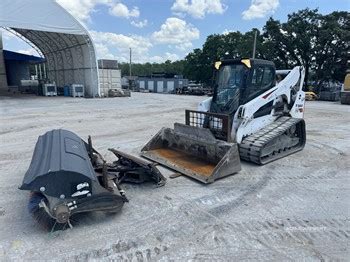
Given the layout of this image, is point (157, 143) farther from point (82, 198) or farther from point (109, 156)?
point (82, 198)

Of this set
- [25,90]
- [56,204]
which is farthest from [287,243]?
[25,90]

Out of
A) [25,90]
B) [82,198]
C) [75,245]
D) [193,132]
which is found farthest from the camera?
[25,90]

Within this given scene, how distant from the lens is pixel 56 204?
329 cm

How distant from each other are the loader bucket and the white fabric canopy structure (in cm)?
1844

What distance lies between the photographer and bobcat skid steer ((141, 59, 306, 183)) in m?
5.54

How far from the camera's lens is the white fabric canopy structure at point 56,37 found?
1973cm

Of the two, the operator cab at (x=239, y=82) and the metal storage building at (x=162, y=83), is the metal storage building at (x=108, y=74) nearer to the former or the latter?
the metal storage building at (x=162, y=83)

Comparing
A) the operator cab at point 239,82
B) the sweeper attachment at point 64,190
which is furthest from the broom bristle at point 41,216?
the operator cab at point 239,82

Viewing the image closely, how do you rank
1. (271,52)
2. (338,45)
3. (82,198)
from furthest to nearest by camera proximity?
(271,52)
(338,45)
(82,198)

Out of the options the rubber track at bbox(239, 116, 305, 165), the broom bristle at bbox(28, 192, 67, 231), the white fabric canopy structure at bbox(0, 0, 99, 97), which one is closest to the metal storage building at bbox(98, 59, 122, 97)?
the white fabric canopy structure at bbox(0, 0, 99, 97)

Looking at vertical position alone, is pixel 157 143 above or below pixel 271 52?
below

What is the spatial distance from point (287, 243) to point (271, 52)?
3254 centimetres

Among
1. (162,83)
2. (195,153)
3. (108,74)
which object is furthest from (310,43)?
(195,153)

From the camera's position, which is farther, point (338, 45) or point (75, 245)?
point (338, 45)
